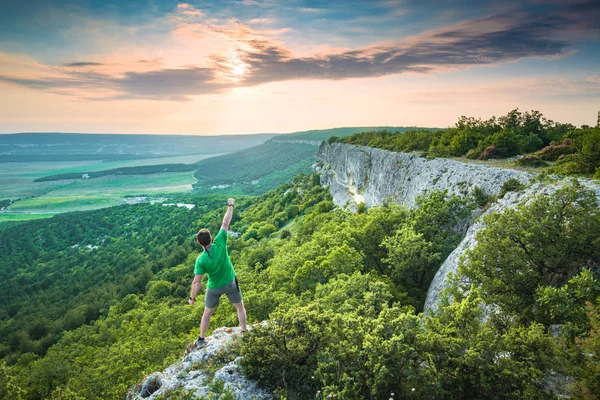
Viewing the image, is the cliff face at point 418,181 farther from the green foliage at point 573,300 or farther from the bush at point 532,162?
the green foliage at point 573,300

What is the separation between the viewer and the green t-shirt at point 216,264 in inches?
390

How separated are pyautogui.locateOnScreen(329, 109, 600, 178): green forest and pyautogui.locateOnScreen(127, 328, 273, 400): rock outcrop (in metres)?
18.4

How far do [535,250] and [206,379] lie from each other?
40.5 ft

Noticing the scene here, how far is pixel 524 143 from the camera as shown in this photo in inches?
1133

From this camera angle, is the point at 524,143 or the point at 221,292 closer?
the point at 221,292

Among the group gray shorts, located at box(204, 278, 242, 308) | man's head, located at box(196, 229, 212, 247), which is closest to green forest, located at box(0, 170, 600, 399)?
gray shorts, located at box(204, 278, 242, 308)

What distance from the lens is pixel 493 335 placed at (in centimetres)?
861

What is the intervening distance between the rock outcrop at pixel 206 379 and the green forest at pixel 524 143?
18.4 m

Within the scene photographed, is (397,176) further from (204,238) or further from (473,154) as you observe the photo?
(204,238)

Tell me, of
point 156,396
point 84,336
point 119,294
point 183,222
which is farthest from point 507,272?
point 183,222

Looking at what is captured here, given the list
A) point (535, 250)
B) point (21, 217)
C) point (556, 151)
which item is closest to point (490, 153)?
point (556, 151)

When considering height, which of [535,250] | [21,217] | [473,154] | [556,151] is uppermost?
[556,151]

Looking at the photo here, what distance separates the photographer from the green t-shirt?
991 cm

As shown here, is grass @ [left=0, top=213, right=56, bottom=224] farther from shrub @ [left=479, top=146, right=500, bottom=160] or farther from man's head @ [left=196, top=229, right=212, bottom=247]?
man's head @ [left=196, top=229, right=212, bottom=247]
